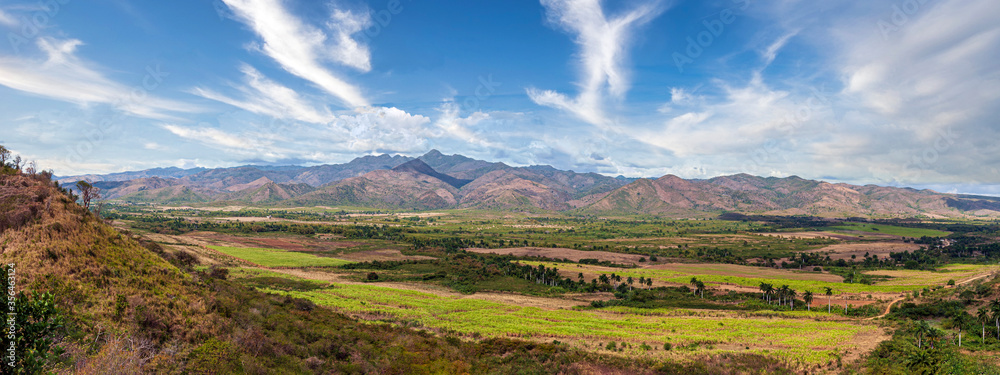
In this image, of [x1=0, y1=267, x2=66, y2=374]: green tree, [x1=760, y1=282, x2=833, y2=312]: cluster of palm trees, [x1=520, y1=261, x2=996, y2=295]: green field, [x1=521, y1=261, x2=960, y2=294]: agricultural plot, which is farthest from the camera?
[x1=521, y1=261, x2=960, y2=294]: agricultural plot

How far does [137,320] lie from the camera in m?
18.5

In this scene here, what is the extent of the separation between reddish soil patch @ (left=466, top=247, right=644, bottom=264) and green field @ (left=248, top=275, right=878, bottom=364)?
A: 9106 centimetres

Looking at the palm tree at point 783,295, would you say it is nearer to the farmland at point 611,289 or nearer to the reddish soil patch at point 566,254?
the farmland at point 611,289

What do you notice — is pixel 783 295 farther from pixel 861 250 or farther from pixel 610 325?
pixel 861 250

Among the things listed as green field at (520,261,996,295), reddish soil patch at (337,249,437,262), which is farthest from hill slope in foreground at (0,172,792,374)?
reddish soil patch at (337,249,437,262)

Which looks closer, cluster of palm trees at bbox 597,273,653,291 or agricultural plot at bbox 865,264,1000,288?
agricultural plot at bbox 865,264,1000,288

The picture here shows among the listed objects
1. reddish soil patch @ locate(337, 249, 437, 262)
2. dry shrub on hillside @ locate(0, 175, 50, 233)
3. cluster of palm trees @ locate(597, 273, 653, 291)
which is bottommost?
reddish soil patch @ locate(337, 249, 437, 262)

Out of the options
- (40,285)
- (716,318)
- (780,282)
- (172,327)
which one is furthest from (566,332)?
(780,282)

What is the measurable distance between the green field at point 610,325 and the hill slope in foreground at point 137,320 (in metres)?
18.5

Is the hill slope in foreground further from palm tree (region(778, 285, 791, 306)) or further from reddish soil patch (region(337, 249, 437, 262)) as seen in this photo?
reddish soil patch (region(337, 249, 437, 262))

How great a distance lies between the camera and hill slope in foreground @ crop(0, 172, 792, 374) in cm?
1433

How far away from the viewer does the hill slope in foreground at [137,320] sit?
14328mm

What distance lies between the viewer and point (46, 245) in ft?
63.4

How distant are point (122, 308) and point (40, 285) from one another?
121 inches
